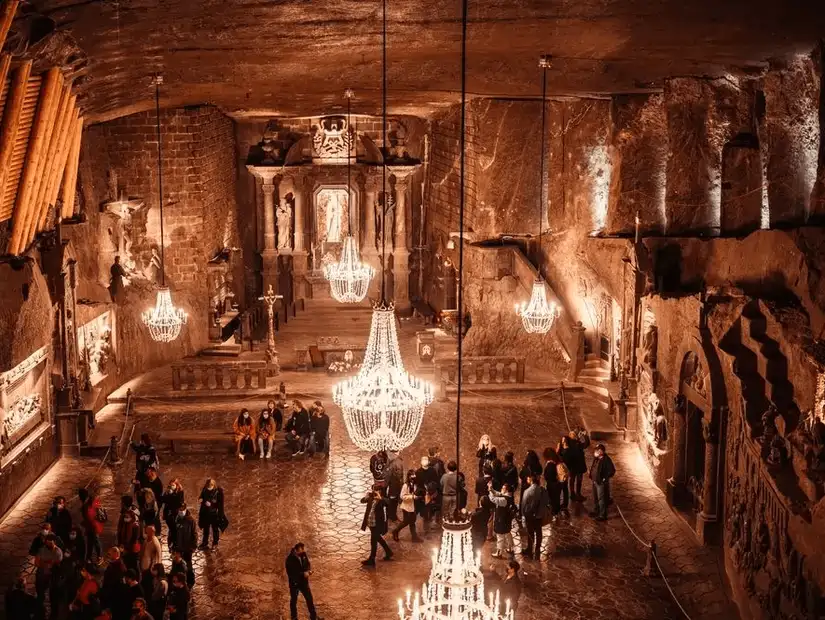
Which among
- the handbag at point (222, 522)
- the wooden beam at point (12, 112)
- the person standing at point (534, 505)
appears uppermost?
the wooden beam at point (12, 112)

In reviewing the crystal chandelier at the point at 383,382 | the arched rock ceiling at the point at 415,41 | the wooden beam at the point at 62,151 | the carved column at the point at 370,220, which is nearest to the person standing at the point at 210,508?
the crystal chandelier at the point at 383,382

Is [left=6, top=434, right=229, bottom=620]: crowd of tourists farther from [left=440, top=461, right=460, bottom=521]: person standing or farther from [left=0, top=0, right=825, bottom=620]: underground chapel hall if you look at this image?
[left=440, top=461, right=460, bottom=521]: person standing

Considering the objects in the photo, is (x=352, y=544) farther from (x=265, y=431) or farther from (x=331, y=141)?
(x=331, y=141)

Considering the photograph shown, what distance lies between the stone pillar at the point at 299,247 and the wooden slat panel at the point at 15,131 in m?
13.3

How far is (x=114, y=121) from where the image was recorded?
21500mm

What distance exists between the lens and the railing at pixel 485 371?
20.7m

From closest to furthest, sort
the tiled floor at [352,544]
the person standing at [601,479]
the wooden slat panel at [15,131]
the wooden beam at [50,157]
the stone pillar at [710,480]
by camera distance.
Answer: the wooden slat panel at [15,131] < the tiled floor at [352,544] < the stone pillar at [710,480] < the wooden beam at [50,157] < the person standing at [601,479]

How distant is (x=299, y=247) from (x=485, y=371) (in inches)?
327

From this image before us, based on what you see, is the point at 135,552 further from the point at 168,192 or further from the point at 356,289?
the point at 356,289

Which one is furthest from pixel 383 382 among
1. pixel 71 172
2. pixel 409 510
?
pixel 71 172

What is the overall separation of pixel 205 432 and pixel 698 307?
7.86m

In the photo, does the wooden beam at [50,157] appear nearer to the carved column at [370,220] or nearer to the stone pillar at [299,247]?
the stone pillar at [299,247]

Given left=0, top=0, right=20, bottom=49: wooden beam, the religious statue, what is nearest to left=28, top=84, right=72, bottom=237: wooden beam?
left=0, top=0, right=20, bottom=49: wooden beam

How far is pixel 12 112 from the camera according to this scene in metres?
12.0
